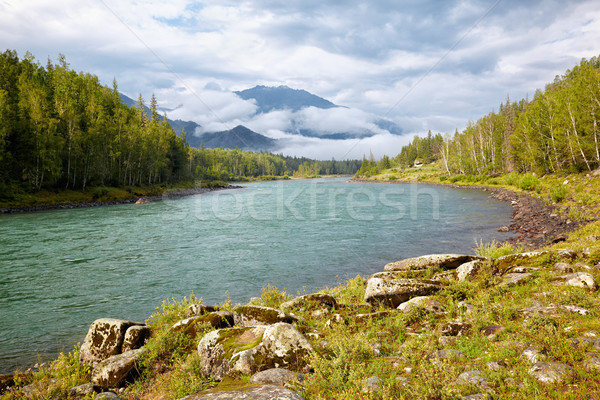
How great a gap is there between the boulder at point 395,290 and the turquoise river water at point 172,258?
4758 millimetres

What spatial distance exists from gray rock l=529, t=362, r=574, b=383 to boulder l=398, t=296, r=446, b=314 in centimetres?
376

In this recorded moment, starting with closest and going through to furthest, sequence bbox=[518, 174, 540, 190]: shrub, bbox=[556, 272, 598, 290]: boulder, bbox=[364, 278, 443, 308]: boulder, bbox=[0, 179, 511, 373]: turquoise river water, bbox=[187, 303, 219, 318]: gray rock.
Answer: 1. bbox=[556, 272, 598, 290]: boulder
2. bbox=[364, 278, 443, 308]: boulder
3. bbox=[187, 303, 219, 318]: gray rock
4. bbox=[0, 179, 511, 373]: turquoise river water
5. bbox=[518, 174, 540, 190]: shrub

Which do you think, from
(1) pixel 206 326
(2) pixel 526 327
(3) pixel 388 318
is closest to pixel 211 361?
(1) pixel 206 326

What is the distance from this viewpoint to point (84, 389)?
7383 mm

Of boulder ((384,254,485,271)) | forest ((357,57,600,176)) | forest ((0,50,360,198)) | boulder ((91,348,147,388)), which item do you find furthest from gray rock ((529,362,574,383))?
forest ((0,50,360,198))

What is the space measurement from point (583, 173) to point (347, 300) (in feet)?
175

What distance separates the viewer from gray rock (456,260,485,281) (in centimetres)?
1152

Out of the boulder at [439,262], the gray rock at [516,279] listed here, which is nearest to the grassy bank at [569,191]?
the boulder at [439,262]

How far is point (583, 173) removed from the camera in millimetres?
45594

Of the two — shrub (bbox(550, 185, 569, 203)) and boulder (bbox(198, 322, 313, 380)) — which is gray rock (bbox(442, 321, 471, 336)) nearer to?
boulder (bbox(198, 322, 313, 380))

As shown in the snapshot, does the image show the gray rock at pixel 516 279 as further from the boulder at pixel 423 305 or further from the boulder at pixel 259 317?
the boulder at pixel 259 317

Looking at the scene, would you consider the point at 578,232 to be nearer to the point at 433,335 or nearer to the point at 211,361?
the point at 433,335

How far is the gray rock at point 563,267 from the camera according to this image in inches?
406

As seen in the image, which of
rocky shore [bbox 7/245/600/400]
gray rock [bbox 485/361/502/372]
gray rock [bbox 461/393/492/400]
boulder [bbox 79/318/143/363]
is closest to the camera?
gray rock [bbox 461/393/492/400]
